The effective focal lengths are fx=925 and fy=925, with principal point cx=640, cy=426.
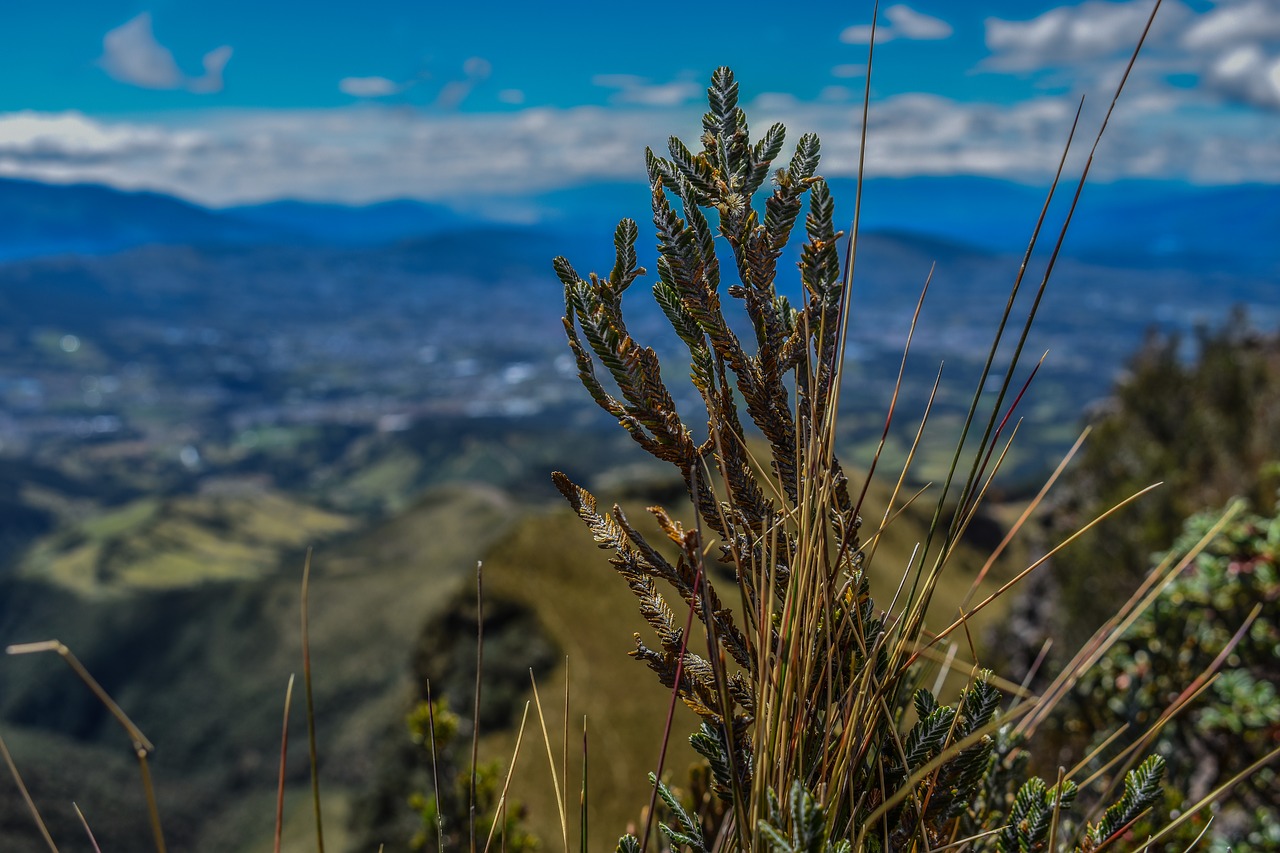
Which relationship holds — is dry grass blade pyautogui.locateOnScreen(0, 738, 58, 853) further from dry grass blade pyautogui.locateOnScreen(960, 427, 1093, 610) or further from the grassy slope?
the grassy slope

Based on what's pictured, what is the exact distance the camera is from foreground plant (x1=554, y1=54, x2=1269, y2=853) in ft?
5.31

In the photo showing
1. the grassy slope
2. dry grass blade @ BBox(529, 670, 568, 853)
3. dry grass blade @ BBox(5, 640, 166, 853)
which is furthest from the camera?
the grassy slope

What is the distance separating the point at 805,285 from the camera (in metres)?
1.83

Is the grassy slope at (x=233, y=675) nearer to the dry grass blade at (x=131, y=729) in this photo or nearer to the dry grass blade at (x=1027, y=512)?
the dry grass blade at (x=131, y=729)

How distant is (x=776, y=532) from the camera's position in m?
1.64

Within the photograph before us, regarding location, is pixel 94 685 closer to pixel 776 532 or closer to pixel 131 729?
pixel 131 729

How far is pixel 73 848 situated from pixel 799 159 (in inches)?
1858

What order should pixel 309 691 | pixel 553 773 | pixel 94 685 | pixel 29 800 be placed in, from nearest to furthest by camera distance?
pixel 94 685 < pixel 309 691 < pixel 29 800 < pixel 553 773

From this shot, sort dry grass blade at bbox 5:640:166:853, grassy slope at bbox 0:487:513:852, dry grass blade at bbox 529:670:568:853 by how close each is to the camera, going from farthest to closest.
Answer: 1. grassy slope at bbox 0:487:513:852
2. dry grass blade at bbox 529:670:568:853
3. dry grass blade at bbox 5:640:166:853

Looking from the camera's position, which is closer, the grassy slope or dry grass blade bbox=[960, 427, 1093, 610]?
dry grass blade bbox=[960, 427, 1093, 610]

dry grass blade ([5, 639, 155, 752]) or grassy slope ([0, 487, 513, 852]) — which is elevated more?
dry grass blade ([5, 639, 155, 752])

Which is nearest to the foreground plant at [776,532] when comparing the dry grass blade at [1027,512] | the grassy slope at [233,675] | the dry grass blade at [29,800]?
Answer: the dry grass blade at [1027,512]

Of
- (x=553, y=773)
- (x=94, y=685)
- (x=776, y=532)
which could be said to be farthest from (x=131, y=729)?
(x=776, y=532)

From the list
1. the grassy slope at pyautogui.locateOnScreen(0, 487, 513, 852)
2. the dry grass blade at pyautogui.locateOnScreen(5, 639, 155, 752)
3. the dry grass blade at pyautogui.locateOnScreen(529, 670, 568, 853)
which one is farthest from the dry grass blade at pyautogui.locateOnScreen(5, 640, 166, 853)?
the grassy slope at pyautogui.locateOnScreen(0, 487, 513, 852)
